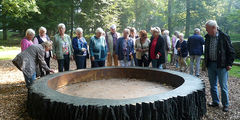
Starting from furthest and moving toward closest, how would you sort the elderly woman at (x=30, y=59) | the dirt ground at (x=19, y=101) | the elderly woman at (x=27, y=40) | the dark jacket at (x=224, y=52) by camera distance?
the elderly woman at (x=27, y=40)
the elderly woman at (x=30, y=59)
the dark jacket at (x=224, y=52)
the dirt ground at (x=19, y=101)

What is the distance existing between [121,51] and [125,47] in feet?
0.65

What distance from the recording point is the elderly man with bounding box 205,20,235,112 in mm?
4289

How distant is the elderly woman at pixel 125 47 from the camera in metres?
6.88

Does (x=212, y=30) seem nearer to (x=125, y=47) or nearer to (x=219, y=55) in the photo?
(x=219, y=55)

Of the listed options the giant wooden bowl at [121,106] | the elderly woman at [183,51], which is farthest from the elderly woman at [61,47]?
the elderly woman at [183,51]

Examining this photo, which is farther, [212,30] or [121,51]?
[121,51]

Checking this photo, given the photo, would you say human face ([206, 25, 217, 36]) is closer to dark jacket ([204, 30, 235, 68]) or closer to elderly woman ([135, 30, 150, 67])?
dark jacket ([204, 30, 235, 68])

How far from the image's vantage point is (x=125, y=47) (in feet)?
22.6

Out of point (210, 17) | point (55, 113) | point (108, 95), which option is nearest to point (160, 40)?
point (108, 95)

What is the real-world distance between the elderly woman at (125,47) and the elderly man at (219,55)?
9.46 feet

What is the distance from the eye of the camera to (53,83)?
4949 millimetres

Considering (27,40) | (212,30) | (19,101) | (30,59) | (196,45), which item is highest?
(212,30)

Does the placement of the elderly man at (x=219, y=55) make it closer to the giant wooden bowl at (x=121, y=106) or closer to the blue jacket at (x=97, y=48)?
the giant wooden bowl at (x=121, y=106)

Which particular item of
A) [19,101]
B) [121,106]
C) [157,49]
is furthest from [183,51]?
[19,101]
